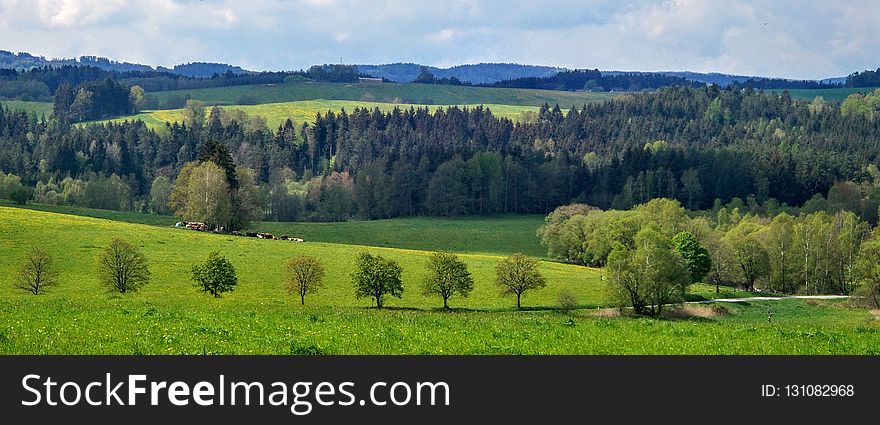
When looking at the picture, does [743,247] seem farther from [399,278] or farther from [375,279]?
[375,279]

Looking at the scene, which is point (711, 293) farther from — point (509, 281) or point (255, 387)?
point (255, 387)

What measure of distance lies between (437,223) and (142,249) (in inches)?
3132

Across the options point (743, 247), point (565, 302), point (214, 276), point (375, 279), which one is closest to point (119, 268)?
point (214, 276)

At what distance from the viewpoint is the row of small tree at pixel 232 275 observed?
207 ft

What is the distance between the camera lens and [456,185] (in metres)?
179

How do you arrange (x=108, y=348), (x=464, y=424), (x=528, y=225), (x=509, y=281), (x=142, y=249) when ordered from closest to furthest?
1. (x=464, y=424)
2. (x=108, y=348)
3. (x=509, y=281)
4. (x=142, y=249)
5. (x=528, y=225)

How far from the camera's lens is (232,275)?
66125mm

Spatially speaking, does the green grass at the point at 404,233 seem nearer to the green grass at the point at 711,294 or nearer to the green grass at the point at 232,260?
the green grass at the point at 232,260

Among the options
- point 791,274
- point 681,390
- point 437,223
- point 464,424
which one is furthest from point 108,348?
point 437,223

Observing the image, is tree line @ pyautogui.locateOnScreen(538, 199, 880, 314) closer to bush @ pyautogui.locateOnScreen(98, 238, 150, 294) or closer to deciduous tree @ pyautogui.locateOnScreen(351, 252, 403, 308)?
deciduous tree @ pyautogui.locateOnScreen(351, 252, 403, 308)

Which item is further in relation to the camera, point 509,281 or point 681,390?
point 509,281

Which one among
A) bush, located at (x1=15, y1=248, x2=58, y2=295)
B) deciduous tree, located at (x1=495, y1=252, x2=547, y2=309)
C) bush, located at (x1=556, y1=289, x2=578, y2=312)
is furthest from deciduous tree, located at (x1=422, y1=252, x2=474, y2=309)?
bush, located at (x1=15, y1=248, x2=58, y2=295)

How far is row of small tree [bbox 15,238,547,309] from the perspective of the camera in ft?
207

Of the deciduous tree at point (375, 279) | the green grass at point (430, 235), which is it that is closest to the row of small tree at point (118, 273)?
the deciduous tree at point (375, 279)
